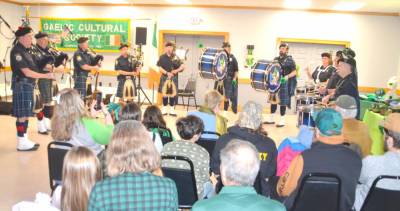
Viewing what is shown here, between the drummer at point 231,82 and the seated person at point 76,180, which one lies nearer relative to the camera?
the seated person at point 76,180

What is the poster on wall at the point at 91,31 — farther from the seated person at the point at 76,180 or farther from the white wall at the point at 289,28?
the seated person at the point at 76,180

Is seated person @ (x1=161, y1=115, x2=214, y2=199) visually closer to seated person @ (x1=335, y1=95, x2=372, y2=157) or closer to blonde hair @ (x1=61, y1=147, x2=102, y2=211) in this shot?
blonde hair @ (x1=61, y1=147, x2=102, y2=211)

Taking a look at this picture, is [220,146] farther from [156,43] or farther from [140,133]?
[156,43]

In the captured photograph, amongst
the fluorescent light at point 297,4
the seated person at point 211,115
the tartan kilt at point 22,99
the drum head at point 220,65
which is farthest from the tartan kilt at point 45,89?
the fluorescent light at point 297,4

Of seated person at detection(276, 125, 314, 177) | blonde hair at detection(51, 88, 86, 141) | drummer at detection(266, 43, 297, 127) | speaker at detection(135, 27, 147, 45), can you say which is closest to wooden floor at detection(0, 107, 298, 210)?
blonde hair at detection(51, 88, 86, 141)

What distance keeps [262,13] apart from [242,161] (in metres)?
8.45

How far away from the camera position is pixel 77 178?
1.80 m

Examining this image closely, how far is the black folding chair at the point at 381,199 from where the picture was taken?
2.13m

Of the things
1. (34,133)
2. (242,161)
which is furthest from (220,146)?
(34,133)

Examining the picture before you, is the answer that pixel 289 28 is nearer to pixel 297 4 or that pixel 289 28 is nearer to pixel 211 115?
pixel 297 4

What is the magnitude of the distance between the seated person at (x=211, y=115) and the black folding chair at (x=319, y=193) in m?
1.30

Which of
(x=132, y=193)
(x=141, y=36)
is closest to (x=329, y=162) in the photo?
(x=132, y=193)

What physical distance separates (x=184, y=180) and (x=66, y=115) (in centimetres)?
112

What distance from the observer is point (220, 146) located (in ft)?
8.72
